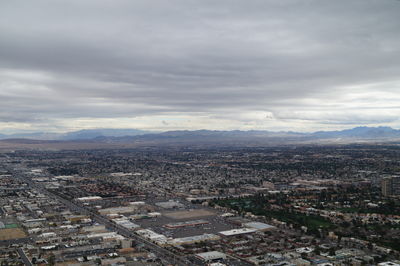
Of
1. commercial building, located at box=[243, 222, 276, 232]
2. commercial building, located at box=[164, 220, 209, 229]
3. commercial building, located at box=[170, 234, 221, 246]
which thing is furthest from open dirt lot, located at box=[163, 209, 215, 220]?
commercial building, located at box=[170, 234, 221, 246]

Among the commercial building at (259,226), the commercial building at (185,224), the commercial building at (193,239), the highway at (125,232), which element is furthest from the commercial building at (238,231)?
the highway at (125,232)

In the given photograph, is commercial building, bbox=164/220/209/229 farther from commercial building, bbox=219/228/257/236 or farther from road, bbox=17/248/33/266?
road, bbox=17/248/33/266

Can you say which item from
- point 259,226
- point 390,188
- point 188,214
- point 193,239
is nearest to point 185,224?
point 188,214

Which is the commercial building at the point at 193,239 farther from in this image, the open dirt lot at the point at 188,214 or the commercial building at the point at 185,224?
the open dirt lot at the point at 188,214

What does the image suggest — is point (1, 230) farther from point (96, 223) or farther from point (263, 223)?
point (263, 223)

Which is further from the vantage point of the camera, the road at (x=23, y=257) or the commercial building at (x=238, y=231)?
the commercial building at (x=238, y=231)

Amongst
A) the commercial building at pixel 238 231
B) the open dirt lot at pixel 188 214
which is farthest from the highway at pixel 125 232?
the open dirt lot at pixel 188 214

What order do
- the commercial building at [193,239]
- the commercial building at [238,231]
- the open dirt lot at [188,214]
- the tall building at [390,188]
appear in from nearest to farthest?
the commercial building at [193,239]
the commercial building at [238,231]
the open dirt lot at [188,214]
the tall building at [390,188]

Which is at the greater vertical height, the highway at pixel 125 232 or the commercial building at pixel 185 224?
the commercial building at pixel 185 224

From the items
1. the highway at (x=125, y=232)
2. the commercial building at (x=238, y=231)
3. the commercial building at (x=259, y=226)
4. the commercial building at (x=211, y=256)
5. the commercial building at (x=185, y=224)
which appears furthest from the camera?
the commercial building at (x=185, y=224)

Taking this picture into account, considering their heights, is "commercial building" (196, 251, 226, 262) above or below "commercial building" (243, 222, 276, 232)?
below

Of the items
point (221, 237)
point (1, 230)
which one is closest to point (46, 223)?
point (1, 230)

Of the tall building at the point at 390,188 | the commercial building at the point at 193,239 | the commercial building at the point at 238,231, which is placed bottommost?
the commercial building at the point at 193,239
